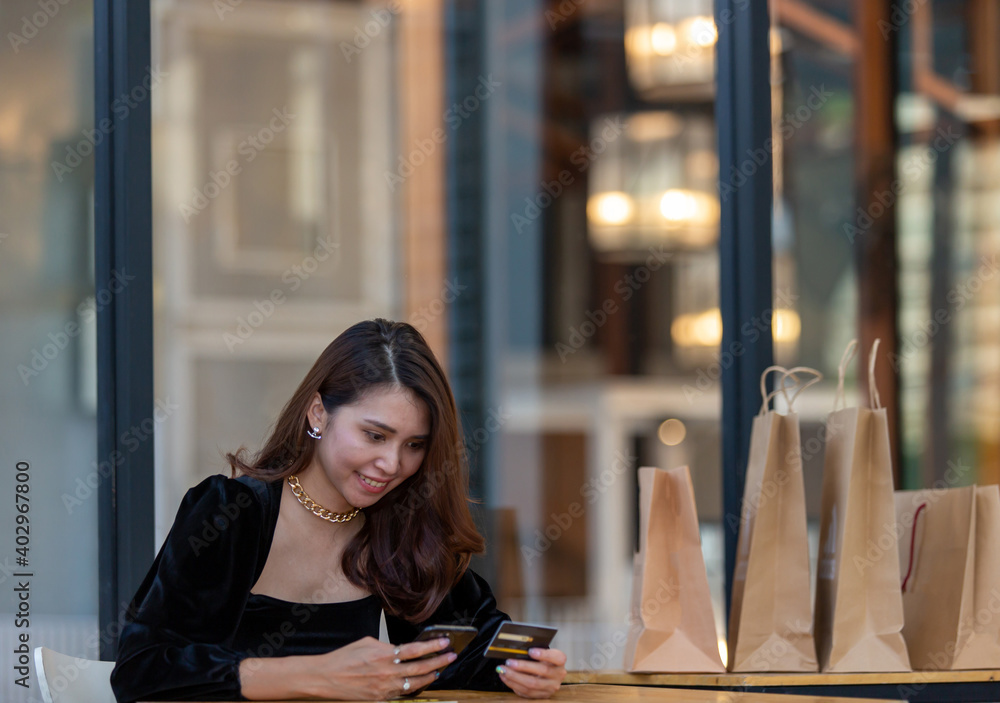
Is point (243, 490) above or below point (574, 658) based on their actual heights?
above

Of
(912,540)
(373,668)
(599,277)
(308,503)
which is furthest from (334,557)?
(599,277)

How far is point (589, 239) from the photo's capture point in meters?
6.90

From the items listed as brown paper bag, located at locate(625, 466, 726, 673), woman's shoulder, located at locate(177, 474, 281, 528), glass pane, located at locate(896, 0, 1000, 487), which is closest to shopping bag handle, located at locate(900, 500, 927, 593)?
brown paper bag, located at locate(625, 466, 726, 673)

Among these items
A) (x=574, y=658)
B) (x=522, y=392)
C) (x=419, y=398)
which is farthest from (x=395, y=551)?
(x=522, y=392)

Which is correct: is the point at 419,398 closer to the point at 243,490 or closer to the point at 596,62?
the point at 243,490

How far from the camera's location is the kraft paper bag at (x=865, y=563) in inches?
78.4

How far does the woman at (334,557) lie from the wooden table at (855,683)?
31 centimetres

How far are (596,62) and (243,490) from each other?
5.46 m

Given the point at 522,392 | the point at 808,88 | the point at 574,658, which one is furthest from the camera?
the point at 522,392

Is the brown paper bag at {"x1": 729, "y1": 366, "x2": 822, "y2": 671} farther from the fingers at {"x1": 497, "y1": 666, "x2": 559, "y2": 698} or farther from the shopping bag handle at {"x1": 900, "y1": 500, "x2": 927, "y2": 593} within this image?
the fingers at {"x1": 497, "y1": 666, "x2": 559, "y2": 698}

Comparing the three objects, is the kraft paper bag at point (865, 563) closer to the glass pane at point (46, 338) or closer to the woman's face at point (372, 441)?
the woman's face at point (372, 441)

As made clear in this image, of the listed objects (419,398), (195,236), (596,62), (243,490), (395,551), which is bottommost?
(395,551)

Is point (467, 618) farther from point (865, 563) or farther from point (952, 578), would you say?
point (952, 578)

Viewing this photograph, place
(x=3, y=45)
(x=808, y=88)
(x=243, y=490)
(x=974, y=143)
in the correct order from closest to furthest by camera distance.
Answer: (x=243, y=490)
(x=3, y=45)
(x=974, y=143)
(x=808, y=88)
